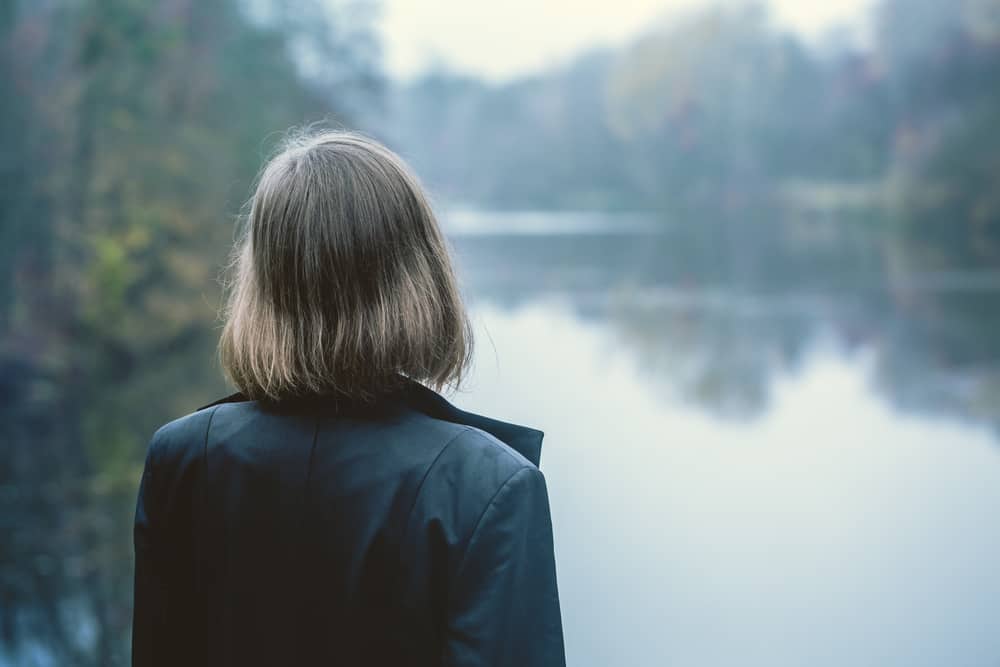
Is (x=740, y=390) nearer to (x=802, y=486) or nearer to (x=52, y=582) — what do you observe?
(x=802, y=486)

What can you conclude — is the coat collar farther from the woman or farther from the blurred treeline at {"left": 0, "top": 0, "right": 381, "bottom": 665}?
the blurred treeline at {"left": 0, "top": 0, "right": 381, "bottom": 665}

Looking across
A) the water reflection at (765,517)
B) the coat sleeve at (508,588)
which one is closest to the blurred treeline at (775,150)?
the water reflection at (765,517)

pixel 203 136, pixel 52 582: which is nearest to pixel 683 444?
pixel 203 136

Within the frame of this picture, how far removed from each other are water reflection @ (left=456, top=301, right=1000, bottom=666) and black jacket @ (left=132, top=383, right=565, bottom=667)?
5249 millimetres

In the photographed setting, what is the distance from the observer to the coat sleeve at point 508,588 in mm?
1029

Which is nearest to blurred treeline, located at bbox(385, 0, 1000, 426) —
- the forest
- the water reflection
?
the forest

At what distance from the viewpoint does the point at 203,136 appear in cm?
1903

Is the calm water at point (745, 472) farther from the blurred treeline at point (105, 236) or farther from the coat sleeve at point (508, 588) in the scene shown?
the coat sleeve at point (508, 588)

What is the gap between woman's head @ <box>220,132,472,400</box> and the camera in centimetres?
109

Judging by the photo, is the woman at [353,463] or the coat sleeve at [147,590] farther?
the coat sleeve at [147,590]

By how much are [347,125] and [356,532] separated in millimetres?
2090

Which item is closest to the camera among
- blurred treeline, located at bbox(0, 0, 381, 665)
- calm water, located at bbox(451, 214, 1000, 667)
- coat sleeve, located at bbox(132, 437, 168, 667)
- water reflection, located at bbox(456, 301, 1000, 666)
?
coat sleeve, located at bbox(132, 437, 168, 667)

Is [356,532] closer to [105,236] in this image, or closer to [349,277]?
[349,277]

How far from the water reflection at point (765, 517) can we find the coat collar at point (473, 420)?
17.3 feet
